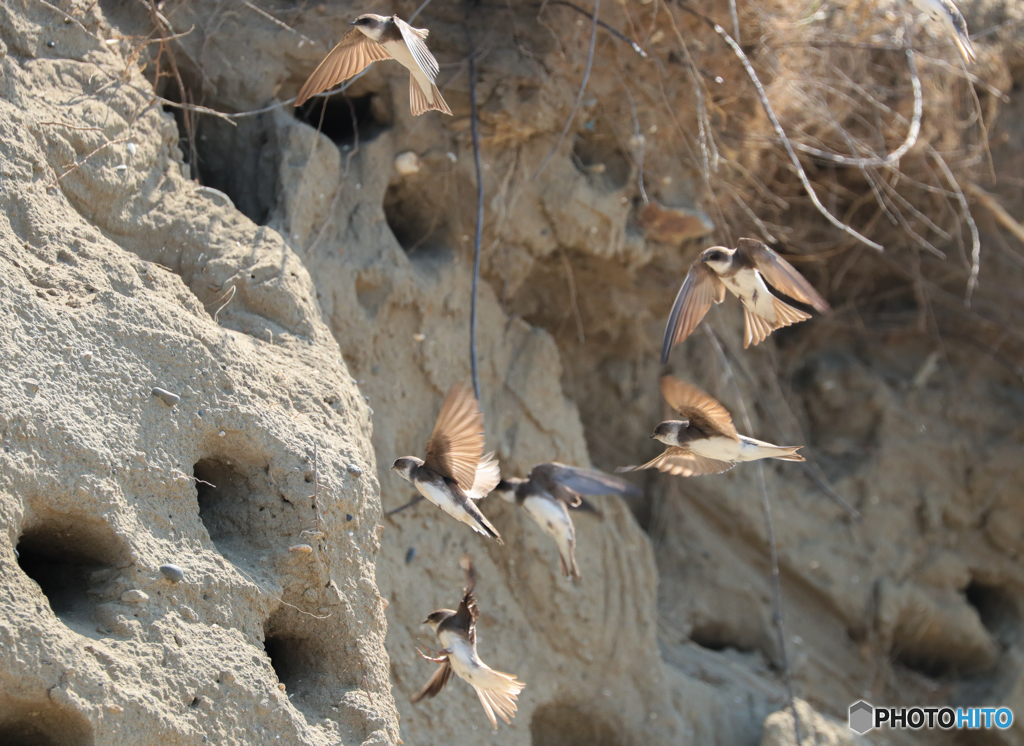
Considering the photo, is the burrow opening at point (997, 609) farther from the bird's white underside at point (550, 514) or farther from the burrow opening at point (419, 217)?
the burrow opening at point (419, 217)

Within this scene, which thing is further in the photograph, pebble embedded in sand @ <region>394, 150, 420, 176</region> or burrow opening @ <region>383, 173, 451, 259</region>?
burrow opening @ <region>383, 173, 451, 259</region>

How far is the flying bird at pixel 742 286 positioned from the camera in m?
2.61

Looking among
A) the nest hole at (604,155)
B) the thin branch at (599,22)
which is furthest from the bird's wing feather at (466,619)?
the thin branch at (599,22)

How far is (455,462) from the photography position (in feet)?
8.57

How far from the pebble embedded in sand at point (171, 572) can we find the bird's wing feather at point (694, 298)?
134 cm

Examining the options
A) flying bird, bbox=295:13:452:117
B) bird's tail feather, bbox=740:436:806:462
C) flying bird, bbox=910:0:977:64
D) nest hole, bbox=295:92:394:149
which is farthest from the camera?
nest hole, bbox=295:92:394:149

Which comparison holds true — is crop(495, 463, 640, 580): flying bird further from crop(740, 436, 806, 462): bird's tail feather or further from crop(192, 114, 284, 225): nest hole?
crop(192, 114, 284, 225): nest hole

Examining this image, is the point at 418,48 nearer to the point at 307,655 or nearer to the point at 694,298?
the point at 694,298

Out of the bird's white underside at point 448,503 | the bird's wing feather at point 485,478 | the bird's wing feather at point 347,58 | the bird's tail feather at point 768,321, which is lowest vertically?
the bird's wing feather at point 485,478

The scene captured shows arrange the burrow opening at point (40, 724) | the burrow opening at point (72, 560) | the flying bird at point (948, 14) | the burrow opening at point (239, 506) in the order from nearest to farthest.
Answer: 1. the burrow opening at point (40, 724)
2. the burrow opening at point (72, 560)
3. the burrow opening at point (239, 506)
4. the flying bird at point (948, 14)

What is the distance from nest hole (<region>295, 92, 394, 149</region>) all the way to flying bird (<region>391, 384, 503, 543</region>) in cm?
124

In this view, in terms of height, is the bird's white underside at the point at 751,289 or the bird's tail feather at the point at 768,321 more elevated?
the bird's white underside at the point at 751,289

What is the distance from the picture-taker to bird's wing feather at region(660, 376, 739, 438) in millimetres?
2508

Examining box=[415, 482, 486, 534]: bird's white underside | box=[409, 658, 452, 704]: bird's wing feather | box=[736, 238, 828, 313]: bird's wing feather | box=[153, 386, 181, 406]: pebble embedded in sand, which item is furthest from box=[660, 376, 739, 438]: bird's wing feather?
box=[153, 386, 181, 406]: pebble embedded in sand
